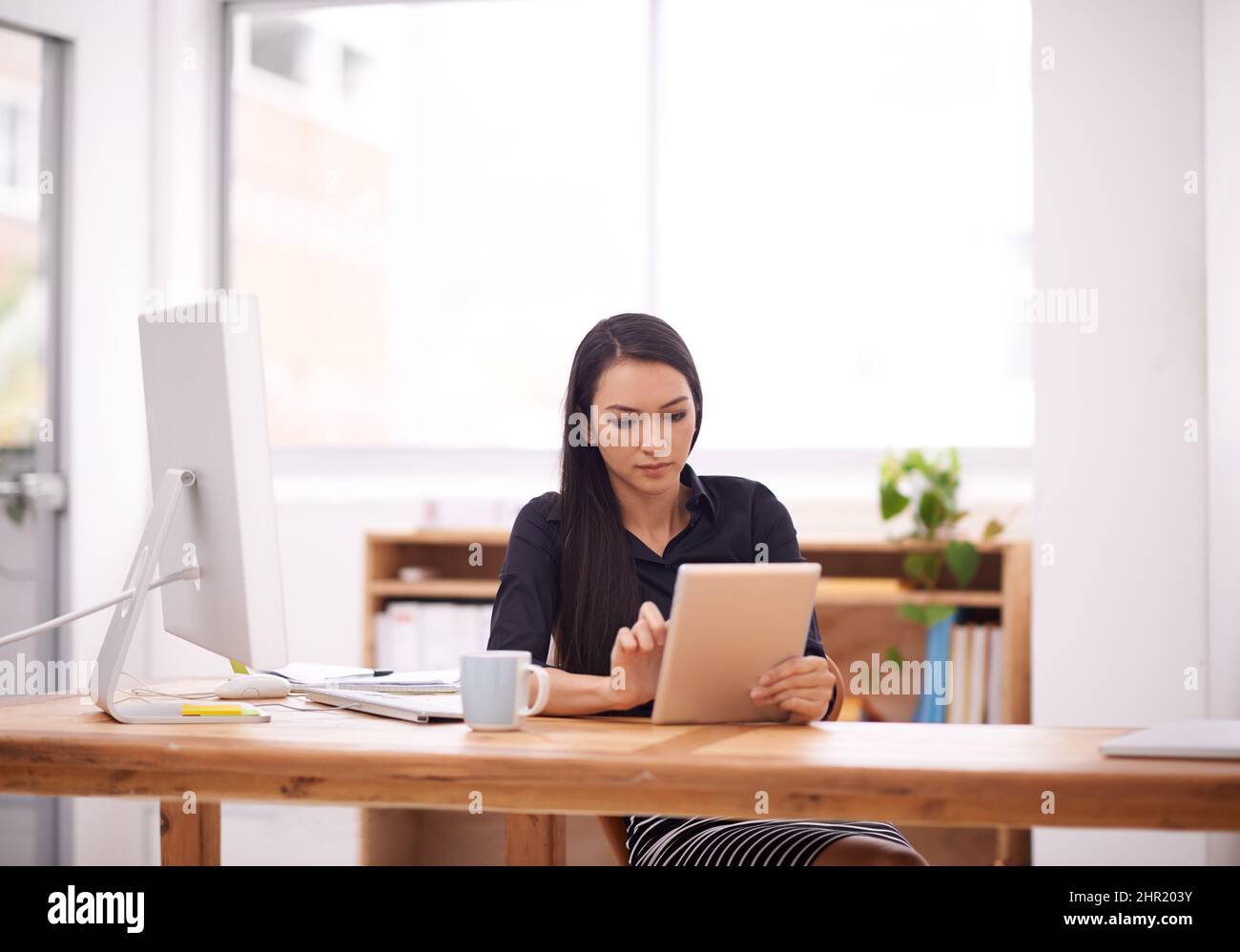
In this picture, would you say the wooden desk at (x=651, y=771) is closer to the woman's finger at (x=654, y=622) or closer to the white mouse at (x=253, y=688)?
the woman's finger at (x=654, y=622)

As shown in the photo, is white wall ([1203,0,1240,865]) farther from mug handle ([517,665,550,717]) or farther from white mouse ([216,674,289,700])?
white mouse ([216,674,289,700])

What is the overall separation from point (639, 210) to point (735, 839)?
2.68 meters

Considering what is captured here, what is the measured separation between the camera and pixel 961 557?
326 centimetres

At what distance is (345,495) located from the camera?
408 cm

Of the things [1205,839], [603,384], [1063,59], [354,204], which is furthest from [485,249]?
[1205,839]

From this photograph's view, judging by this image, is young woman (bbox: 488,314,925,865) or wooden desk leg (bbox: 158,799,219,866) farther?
wooden desk leg (bbox: 158,799,219,866)

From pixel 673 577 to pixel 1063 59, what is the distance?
1.86 m

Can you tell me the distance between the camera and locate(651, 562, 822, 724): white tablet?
4.83 feet

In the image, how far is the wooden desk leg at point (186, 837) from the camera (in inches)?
76.4

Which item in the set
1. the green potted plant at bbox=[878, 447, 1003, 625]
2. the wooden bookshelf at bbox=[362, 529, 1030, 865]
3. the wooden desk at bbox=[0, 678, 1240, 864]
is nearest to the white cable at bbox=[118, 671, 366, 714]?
the wooden desk at bbox=[0, 678, 1240, 864]

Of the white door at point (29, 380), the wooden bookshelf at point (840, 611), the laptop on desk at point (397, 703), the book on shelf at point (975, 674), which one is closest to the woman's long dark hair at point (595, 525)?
the laptop on desk at point (397, 703)

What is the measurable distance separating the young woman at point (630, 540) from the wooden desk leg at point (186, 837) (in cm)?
55

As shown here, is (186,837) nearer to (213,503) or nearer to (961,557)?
(213,503)

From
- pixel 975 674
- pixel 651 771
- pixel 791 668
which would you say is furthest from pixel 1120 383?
pixel 651 771
